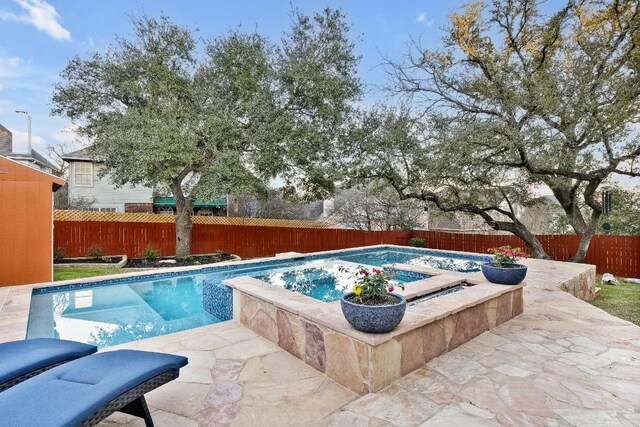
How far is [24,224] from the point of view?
21.3 feet

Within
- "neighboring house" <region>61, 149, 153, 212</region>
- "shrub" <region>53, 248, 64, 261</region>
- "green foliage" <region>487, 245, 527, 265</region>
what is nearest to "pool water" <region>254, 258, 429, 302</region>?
"green foliage" <region>487, 245, 527, 265</region>

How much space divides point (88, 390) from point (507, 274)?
4579 mm

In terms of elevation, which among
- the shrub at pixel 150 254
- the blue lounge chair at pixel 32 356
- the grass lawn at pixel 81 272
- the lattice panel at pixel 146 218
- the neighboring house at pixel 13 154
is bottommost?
the grass lawn at pixel 81 272

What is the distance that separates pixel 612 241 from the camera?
10.6 m

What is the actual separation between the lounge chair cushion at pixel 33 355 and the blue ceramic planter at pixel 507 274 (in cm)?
456

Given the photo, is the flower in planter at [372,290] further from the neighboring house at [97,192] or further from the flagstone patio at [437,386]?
the neighboring house at [97,192]

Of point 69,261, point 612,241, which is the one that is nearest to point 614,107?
point 612,241

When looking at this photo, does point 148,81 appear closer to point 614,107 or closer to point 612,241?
point 614,107

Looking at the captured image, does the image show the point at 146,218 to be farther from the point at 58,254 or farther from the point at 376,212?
the point at 376,212

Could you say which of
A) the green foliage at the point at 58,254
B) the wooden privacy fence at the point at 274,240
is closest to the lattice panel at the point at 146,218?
the wooden privacy fence at the point at 274,240

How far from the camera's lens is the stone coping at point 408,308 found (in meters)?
2.84

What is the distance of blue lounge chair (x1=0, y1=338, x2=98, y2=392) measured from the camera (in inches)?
82.1

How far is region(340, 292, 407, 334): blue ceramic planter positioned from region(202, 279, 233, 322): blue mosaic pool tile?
2398mm

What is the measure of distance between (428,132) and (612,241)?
6.83 metres
